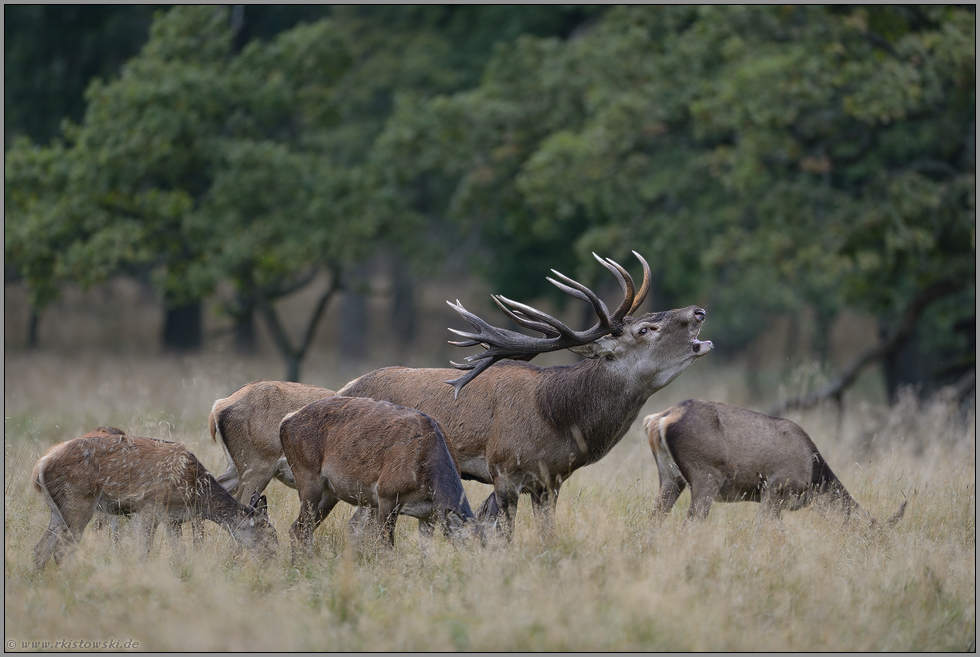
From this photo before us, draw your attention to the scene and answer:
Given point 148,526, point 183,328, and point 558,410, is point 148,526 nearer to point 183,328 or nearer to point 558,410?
point 558,410

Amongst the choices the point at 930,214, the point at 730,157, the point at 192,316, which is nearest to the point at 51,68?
the point at 192,316

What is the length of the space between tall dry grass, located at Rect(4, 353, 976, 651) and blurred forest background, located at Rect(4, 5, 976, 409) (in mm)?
6631

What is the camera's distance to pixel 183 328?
22969 mm

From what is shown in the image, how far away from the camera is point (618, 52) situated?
595 inches

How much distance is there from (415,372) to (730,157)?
7.80 meters

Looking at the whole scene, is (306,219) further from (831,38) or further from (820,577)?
(820,577)

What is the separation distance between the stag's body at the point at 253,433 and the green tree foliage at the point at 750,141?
798 centimetres

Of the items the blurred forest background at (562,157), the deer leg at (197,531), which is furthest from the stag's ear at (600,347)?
the blurred forest background at (562,157)

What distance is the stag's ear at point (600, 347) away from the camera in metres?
6.50

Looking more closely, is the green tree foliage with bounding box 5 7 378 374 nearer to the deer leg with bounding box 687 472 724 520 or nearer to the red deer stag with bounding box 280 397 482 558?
the red deer stag with bounding box 280 397 482 558

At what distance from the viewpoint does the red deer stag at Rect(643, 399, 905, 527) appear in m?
7.07

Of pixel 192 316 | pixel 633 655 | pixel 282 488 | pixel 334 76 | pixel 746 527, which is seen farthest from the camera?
pixel 192 316

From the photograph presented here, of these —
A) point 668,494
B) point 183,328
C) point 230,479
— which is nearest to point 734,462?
point 668,494

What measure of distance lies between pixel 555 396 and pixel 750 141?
25.0ft
